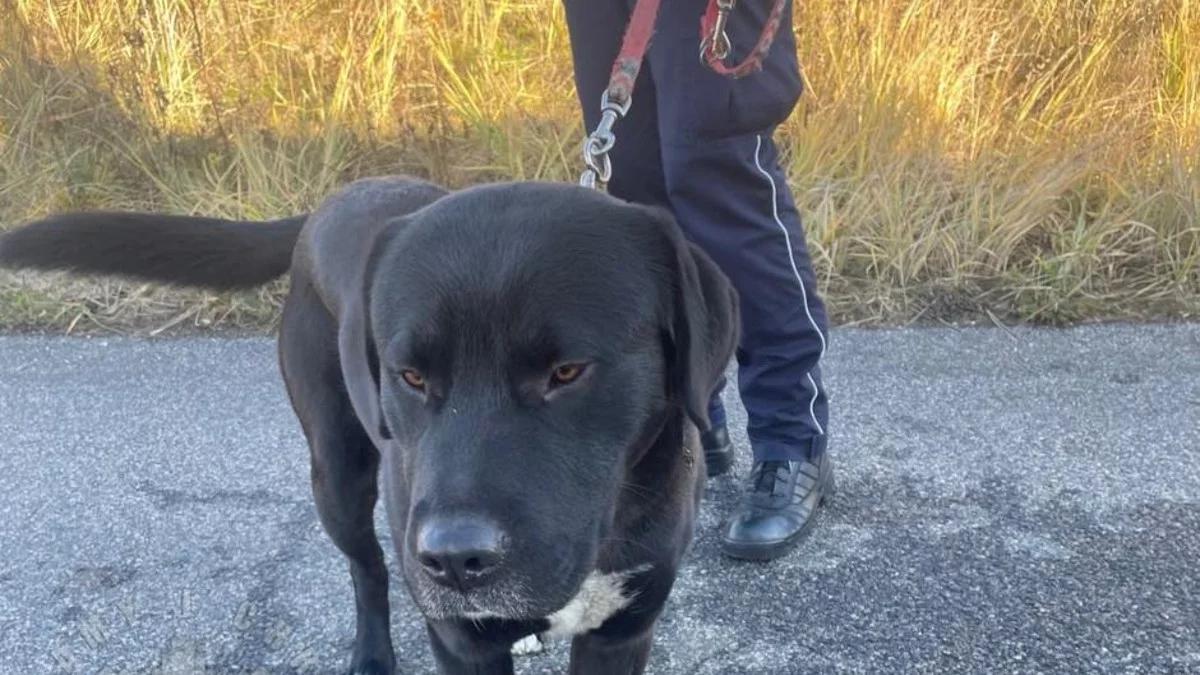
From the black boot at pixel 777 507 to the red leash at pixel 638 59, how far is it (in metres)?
0.94

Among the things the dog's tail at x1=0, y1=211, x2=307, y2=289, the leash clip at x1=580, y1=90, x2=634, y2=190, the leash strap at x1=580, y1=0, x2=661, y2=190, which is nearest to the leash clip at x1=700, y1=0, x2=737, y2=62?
the leash strap at x1=580, y1=0, x2=661, y2=190

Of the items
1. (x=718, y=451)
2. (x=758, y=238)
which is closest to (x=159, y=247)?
(x=758, y=238)

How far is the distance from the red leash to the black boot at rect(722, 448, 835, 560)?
943mm

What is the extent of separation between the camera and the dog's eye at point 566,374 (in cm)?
171

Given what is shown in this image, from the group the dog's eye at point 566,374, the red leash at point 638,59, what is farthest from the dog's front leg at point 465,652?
the red leash at point 638,59

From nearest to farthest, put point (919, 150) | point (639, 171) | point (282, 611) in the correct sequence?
point (282, 611) → point (639, 171) → point (919, 150)

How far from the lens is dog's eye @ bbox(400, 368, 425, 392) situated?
1.75 m

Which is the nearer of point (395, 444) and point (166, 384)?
A: point (395, 444)

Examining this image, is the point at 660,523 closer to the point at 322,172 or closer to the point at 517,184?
the point at 517,184

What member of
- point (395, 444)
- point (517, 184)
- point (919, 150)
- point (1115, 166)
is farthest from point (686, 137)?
point (1115, 166)

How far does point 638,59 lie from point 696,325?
0.79m

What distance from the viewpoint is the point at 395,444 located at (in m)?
1.98

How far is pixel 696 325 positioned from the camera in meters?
1.85

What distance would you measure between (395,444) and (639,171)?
4.08 ft
